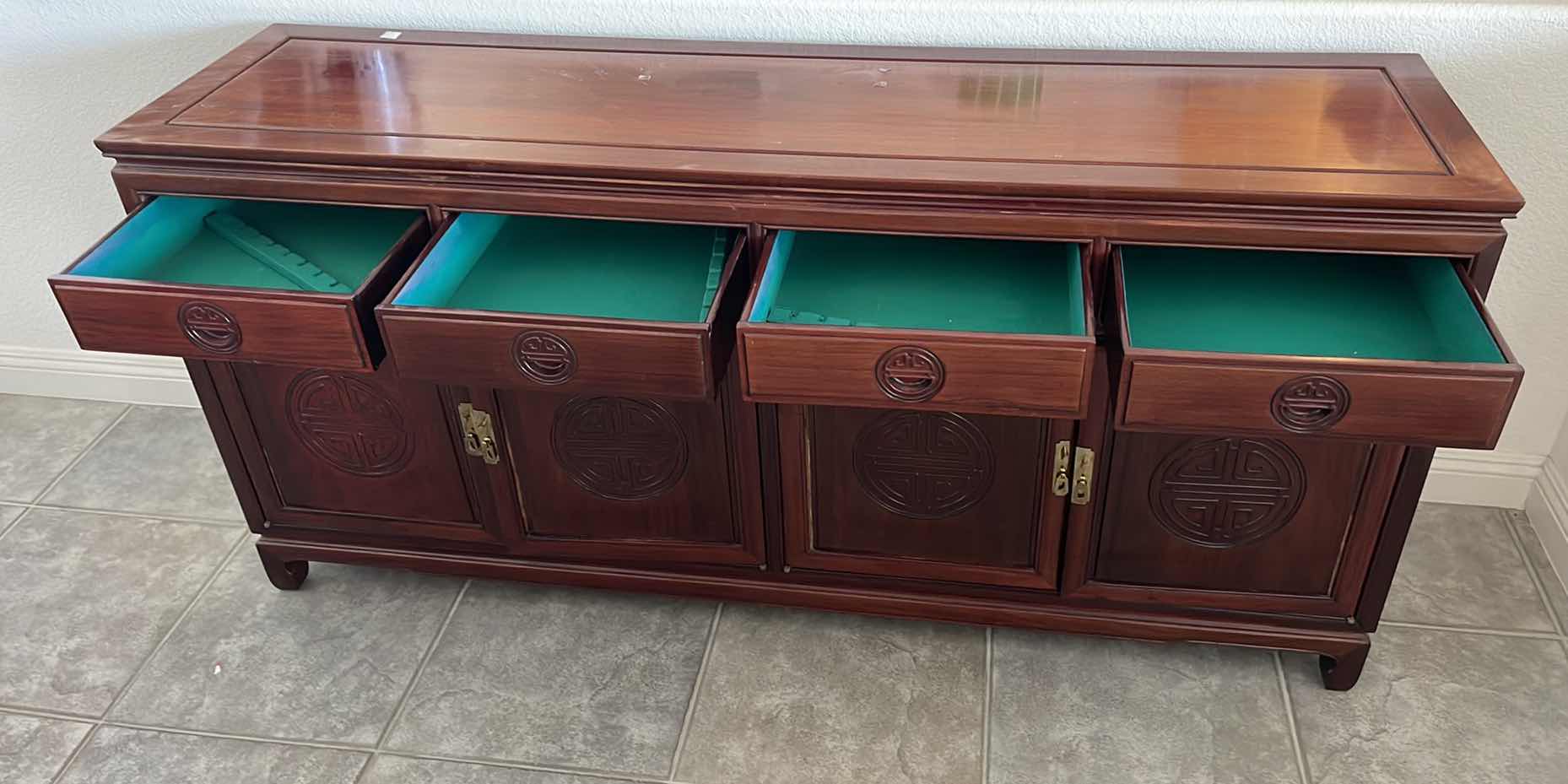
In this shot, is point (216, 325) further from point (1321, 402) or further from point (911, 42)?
point (1321, 402)

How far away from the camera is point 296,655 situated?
1.62 metres

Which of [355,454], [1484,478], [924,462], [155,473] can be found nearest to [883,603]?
[924,462]

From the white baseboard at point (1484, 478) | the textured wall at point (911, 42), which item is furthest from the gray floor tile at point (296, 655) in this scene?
the white baseboard at point (1484, 478)

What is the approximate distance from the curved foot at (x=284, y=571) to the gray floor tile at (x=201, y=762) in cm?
27

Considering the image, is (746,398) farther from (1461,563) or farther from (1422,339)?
(1461,563)

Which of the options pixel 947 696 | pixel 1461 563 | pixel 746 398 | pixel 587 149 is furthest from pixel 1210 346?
pixel 1461 563

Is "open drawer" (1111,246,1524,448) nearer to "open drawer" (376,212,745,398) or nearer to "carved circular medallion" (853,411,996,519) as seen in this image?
"carved circular medallion" (853,411,996,519)

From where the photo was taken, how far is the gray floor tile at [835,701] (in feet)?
4.69

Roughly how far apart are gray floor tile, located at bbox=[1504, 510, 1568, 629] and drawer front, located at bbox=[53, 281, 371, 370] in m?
1.60

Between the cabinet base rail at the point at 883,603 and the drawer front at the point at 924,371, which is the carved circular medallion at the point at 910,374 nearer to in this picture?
the drawer front at the point at 924,371

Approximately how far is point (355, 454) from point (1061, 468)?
0.90m

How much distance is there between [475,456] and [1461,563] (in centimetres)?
141

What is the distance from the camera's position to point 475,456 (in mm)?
1492

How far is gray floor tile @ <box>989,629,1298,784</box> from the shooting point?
141 cm
